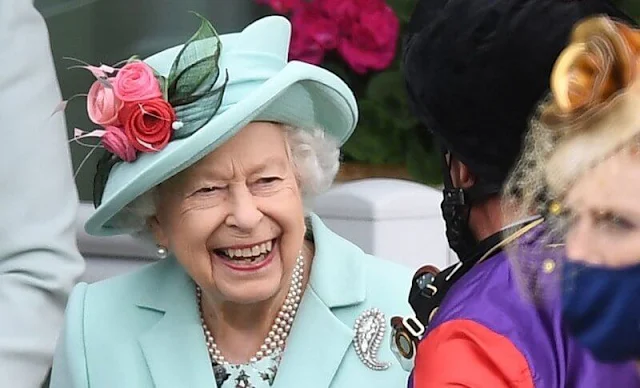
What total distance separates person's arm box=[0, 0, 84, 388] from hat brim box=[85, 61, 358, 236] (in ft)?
1.12

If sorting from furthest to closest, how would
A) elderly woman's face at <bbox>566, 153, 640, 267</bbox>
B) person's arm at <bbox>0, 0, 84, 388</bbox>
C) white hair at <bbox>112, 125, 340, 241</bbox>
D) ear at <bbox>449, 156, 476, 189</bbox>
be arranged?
person's arm at <bbox>0, 0, 84, 388</bbox>
white hair at <bbox>112, 125, 340, 241</bbox>
ear at <bbox>449, 156, 476, 189</bbox>
elderly woman's face at <bbox>566, 153, 640, 267</bbox>

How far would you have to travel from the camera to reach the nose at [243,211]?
1.67 metres

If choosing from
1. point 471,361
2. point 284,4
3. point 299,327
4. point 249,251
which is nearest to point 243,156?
point 249,251

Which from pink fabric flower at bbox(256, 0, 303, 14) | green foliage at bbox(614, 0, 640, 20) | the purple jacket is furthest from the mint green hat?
pink fabric flower at bbox(256, 0, 303, 14)

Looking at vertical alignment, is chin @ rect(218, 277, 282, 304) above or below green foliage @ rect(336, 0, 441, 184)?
above

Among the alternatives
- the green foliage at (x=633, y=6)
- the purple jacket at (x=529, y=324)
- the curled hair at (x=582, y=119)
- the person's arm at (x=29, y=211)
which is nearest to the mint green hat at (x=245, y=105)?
the person's arm at (x=29, y=211)

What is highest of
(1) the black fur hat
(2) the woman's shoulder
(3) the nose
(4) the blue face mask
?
(4) the blue face mask

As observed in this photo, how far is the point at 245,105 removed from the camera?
1645 millimetres

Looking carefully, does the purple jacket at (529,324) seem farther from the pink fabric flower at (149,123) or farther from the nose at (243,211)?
the pink fabric flower at (149,123)

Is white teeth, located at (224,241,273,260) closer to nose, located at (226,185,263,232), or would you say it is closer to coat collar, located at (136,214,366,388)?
nose, located at (226,185,263,232)

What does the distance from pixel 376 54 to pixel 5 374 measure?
1.24m

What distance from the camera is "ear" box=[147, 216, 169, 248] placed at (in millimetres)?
1825

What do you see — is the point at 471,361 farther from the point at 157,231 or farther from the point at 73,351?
the point at 73,351

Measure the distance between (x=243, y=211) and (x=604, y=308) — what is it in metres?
0.95
